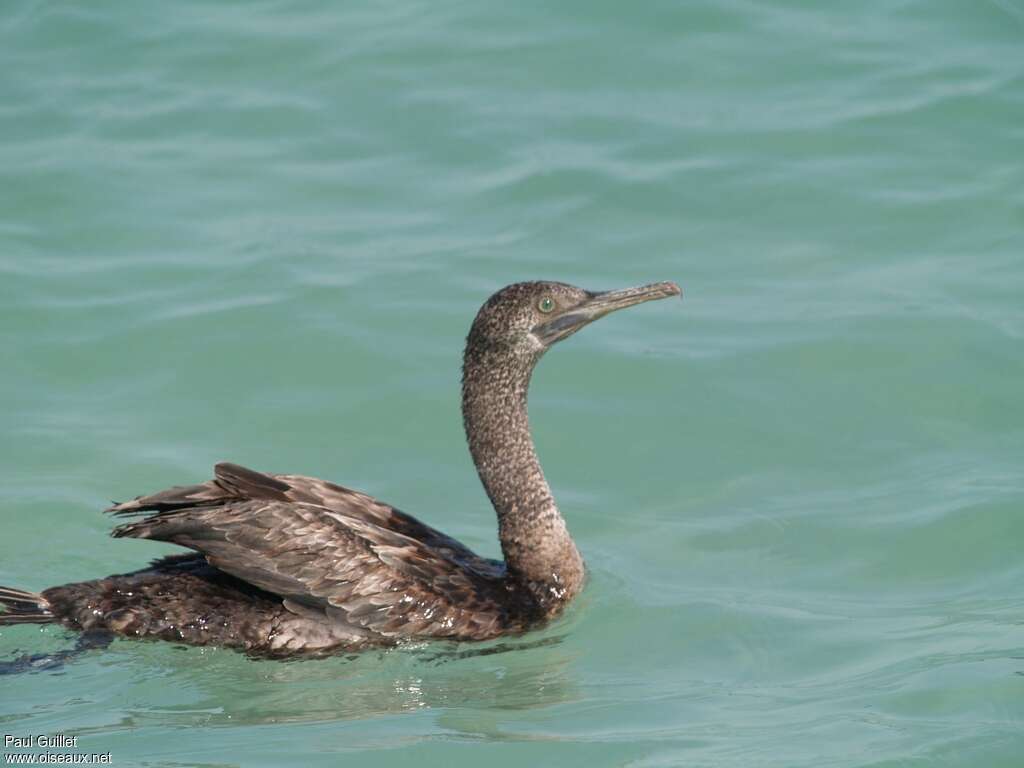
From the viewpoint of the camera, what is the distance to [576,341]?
482 inches

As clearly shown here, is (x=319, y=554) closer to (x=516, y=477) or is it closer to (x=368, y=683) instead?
(x=368, y=683)

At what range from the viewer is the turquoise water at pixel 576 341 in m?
7.95

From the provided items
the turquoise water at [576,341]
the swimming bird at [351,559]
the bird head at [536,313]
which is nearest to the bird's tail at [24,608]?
the swimming bird at [351,559]

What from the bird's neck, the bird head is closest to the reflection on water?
the bird's neck

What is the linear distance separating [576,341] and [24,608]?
4.70m

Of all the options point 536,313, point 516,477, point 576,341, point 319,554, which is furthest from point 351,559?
point 576,341

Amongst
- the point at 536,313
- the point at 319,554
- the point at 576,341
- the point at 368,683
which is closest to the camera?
the point at 368,683

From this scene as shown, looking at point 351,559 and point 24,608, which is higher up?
point 351,559

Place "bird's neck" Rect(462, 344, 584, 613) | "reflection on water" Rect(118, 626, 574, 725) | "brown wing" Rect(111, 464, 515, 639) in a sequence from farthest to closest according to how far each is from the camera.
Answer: "bird's neck" Rect(462, 344, 584, 613)
"brown wing" Rect(111, 464, 515, 639)
"reflection on water" Rect(118, 626, 574, 725)

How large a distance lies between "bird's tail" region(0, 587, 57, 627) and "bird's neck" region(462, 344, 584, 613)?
2176mm

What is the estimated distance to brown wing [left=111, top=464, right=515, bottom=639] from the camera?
8383 mm

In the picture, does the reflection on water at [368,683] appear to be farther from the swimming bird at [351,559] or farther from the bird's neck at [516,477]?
the bird's neck at [516,477]

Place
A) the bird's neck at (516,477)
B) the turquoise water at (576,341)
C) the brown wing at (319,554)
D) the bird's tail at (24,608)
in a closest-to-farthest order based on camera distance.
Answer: the turquoise water at (576,341) → the brown wing at (319,554) → the bird's tail at (24,608) → the bird's neck at (516,477)

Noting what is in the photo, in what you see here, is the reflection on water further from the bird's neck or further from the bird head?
the bird head
